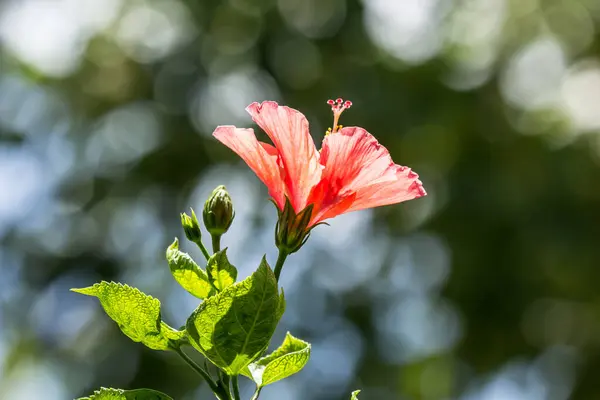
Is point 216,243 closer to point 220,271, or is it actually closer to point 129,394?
point 220,271

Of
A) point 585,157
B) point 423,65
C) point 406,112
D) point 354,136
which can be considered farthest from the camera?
point 423,65

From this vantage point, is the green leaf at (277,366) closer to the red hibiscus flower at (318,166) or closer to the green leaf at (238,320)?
the green leaf at (238,320)

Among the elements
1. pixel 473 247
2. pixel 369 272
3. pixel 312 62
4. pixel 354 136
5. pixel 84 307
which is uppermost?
pixel 354 136

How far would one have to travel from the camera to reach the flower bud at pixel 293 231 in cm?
157

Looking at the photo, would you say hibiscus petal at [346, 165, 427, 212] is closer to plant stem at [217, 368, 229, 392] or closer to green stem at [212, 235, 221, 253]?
green stem at [212, 235, 221, 253]

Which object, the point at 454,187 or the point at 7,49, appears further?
the point at 7,49

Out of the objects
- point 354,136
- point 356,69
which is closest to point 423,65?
point 356,69

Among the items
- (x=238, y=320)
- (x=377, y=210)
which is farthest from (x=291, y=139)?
(x=377, y=210)

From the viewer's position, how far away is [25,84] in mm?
11891

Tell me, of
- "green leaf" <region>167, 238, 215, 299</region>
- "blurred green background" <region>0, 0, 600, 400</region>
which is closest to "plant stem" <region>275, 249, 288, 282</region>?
"green leaf" <region>167, 238, 215, 299</region>

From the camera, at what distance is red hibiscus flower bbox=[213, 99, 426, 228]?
153 centimetres

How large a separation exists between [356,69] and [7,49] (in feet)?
15.7

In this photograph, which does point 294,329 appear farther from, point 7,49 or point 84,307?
point 7,49

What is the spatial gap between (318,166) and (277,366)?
1.20ft
